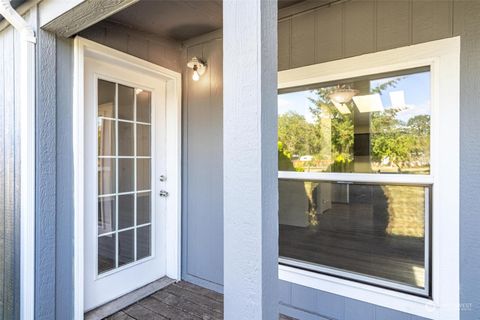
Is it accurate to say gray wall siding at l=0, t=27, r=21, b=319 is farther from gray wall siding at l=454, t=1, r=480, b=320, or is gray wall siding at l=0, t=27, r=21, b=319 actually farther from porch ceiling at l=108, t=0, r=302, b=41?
gray wall siding at l=454, t=1, r=480, b=320

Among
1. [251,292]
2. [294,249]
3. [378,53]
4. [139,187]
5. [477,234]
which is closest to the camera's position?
[251,292]

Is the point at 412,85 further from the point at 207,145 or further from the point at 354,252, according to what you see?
the point at 207,145

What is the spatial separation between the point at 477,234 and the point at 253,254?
5.08 feet

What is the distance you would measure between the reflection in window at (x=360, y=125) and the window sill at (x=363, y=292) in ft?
2.71

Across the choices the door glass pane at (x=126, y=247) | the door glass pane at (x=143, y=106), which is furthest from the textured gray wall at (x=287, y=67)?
the door glass pane at (x=126, y=247)

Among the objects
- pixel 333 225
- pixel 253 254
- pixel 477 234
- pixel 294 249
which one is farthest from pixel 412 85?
pixel 253 254

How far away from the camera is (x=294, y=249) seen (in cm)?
221

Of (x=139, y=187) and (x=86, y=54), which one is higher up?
(x=86, y=54)

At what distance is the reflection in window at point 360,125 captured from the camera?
1736 mm

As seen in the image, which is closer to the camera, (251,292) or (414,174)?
(251,292)

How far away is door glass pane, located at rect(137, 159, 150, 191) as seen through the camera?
2576 millimetres

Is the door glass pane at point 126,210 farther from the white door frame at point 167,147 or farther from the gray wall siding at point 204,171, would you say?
the gray wall siding at point 204,171

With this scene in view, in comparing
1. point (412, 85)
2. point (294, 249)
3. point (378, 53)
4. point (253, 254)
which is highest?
point (378, 53)

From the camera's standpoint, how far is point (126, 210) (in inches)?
97.4
